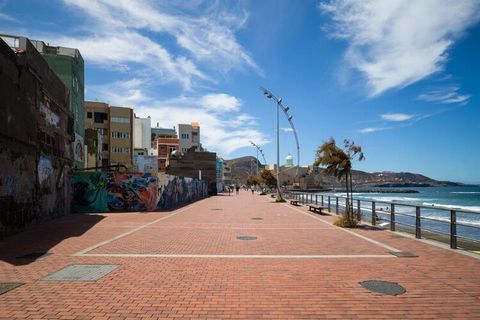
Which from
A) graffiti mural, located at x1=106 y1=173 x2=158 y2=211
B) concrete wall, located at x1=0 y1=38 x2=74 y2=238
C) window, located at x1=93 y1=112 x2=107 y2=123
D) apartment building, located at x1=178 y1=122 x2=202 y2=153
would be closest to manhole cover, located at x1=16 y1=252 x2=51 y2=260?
concrete wall, located at x1=0 y1=38 x2=74 y2=238

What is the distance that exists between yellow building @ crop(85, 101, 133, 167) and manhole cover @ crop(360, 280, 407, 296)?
63.6 metres

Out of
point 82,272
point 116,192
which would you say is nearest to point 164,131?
point 116,192

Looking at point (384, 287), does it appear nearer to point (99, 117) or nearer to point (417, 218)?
point (417, 218)

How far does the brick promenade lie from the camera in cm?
514

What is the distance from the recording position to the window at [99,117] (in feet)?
217

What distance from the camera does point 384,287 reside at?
6234 millimetres

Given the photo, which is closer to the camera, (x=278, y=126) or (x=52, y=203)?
(x=52, y=203)

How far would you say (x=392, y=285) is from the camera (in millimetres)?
6359

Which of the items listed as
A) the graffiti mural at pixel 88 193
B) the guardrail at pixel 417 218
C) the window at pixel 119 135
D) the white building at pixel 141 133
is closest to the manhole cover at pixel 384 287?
the guardrail at pixel 417 218

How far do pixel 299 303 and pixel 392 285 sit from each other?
1963 millimetres

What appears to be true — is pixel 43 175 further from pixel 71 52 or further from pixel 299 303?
pixel 71 52

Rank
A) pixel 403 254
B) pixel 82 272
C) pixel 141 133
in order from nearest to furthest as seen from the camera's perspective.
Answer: pixel 82 272 < pixel 403 254 < pixel 141 133

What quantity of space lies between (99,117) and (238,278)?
215ft

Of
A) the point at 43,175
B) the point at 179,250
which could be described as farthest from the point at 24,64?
the point at 179,250
